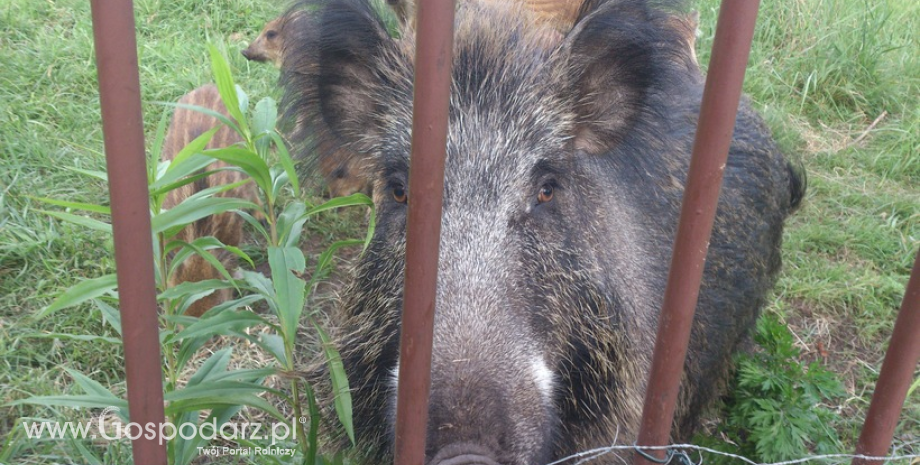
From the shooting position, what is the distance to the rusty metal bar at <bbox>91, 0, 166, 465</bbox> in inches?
38.0

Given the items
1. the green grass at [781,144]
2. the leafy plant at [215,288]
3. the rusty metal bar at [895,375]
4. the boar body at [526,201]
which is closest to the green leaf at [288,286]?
the leafy plant at [215,288]

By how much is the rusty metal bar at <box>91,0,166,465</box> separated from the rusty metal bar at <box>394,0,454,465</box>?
358 mm

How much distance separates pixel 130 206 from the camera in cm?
103

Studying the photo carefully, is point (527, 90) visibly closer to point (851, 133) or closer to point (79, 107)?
point (79, 107)

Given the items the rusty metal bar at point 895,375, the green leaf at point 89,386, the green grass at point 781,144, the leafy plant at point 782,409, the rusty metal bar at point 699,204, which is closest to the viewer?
the rusty metal bar at point 699,204

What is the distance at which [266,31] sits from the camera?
15.4ft

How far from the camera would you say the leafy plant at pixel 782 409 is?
2352mm

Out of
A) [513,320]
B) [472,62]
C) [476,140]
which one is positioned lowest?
[513,320]

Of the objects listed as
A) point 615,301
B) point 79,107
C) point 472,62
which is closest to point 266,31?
point 79,107

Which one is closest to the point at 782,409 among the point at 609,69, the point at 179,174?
the point at 609,69

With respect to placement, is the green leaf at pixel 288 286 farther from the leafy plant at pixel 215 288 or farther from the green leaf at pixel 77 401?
the green leaf at pixel 77 401

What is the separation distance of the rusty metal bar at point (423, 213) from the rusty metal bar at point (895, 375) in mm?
724

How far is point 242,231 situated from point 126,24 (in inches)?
115

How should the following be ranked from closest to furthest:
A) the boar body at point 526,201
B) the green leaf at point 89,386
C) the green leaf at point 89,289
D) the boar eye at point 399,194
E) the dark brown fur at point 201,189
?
the green leaf at point 89,289 → the green leaf at point 89,386 → the boar body at point 526,201 → the boar eye at point 399,194 → the dark brown fur at point 201,189
